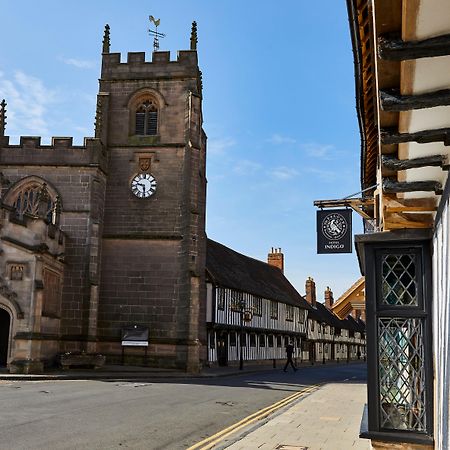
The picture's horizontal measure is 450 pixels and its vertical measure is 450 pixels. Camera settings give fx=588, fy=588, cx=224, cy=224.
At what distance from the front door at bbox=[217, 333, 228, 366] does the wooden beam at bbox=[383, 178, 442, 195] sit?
102ft

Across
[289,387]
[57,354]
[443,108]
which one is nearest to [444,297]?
[443,108]

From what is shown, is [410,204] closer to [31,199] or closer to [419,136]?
[419,136]

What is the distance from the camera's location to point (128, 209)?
29516 mm

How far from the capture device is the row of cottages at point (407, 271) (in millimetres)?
4516

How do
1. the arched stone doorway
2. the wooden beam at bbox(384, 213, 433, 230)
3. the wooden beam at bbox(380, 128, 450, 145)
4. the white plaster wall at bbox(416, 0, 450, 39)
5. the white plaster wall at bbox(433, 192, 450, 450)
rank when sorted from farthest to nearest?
the arched stone doorway
the wooden beam at bbox(384, 213, 433, 230)
the white plaster wall at bbox(433, 192, 450, 450)
the wooden beam at bbox(380, 128, 450, 145)
the white plaster wall at bbox(416, 0, 450, 39)

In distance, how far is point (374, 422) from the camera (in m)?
6.67

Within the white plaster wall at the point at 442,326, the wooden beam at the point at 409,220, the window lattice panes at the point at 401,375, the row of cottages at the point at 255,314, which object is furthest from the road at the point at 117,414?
the row of cottages at the point at 255,314

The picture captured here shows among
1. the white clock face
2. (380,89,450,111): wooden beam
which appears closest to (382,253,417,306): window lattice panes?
(380,89,450,111): wooden beam

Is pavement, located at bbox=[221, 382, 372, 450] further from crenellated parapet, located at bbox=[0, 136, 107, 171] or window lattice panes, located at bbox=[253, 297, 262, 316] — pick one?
window lattice panes, located at bbox=[253, 297, 262, 316]

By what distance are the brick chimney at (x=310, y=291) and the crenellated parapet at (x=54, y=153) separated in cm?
4028

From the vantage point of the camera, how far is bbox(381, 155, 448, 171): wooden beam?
4630mm

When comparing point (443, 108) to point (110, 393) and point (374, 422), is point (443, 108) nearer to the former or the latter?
point (374, 422)

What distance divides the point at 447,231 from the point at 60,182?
2601 centimetres

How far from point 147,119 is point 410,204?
2566 centimetres
